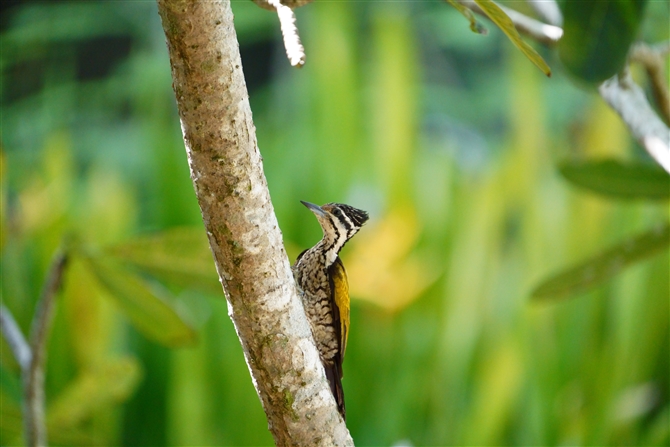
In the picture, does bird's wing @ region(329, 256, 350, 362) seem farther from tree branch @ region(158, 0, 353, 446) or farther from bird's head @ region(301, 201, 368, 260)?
tree branch @ region(158, 0, 353, 446)

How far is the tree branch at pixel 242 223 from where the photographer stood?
95 cm

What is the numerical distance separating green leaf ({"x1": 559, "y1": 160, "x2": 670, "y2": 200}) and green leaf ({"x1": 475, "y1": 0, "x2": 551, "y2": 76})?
75cm

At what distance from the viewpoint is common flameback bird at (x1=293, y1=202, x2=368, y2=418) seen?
1893 millimetres

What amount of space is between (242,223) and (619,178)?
118 cm

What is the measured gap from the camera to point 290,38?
3.35ft

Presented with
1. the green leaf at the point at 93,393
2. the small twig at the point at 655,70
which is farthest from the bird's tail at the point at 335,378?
the small twig at the point at 655,70

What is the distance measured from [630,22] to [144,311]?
4.44 ft

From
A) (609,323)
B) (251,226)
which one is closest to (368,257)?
(609,323)

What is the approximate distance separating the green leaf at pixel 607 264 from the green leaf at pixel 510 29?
85cm

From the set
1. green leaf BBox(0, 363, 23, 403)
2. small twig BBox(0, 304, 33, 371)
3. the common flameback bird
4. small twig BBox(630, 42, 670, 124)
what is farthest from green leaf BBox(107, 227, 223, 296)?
green leaf BBox(0, 363, 23, 403)

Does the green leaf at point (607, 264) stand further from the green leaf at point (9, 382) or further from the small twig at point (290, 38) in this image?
the green leaf at point (9, 382)

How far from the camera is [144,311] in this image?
195 centimetres

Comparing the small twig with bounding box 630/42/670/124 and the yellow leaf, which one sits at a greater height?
the small twig with bounding box 630/42/670/124

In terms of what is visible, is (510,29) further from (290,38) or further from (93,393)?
(93,393)
